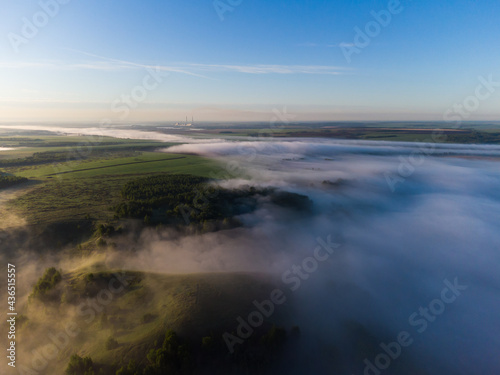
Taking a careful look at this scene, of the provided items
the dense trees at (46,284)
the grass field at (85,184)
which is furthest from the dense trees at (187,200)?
the dense trees at (46,284)

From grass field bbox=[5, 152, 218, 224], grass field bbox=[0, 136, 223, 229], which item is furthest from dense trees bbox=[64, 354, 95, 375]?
grass field bbox=[5, 152, 218, 224]

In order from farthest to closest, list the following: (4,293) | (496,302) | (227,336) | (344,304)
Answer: (496,302)
(344,304)
(4,293)
(227,336)

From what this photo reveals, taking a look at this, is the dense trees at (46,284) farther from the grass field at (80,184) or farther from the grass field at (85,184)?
the grass field at (85,184)

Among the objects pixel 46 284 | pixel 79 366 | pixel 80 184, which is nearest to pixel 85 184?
pixel 80 184

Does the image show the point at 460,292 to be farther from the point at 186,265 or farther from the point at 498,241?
the point at 186,265

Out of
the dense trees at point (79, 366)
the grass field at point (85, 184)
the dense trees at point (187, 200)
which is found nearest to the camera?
the dense trees at point (79, 366)

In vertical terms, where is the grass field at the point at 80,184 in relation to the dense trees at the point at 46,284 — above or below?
above

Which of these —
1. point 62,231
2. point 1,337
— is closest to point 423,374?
point 1,337

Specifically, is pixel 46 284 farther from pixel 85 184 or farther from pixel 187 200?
pixel 85 184

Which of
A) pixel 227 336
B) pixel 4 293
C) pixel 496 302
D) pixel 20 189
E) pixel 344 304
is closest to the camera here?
pixel 227 336

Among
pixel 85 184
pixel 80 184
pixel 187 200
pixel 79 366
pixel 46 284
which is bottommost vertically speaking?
pixel 79 366

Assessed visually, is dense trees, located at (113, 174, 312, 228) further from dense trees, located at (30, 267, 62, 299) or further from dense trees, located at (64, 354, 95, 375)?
dense trees, located at (64, 354, 95, 375)
